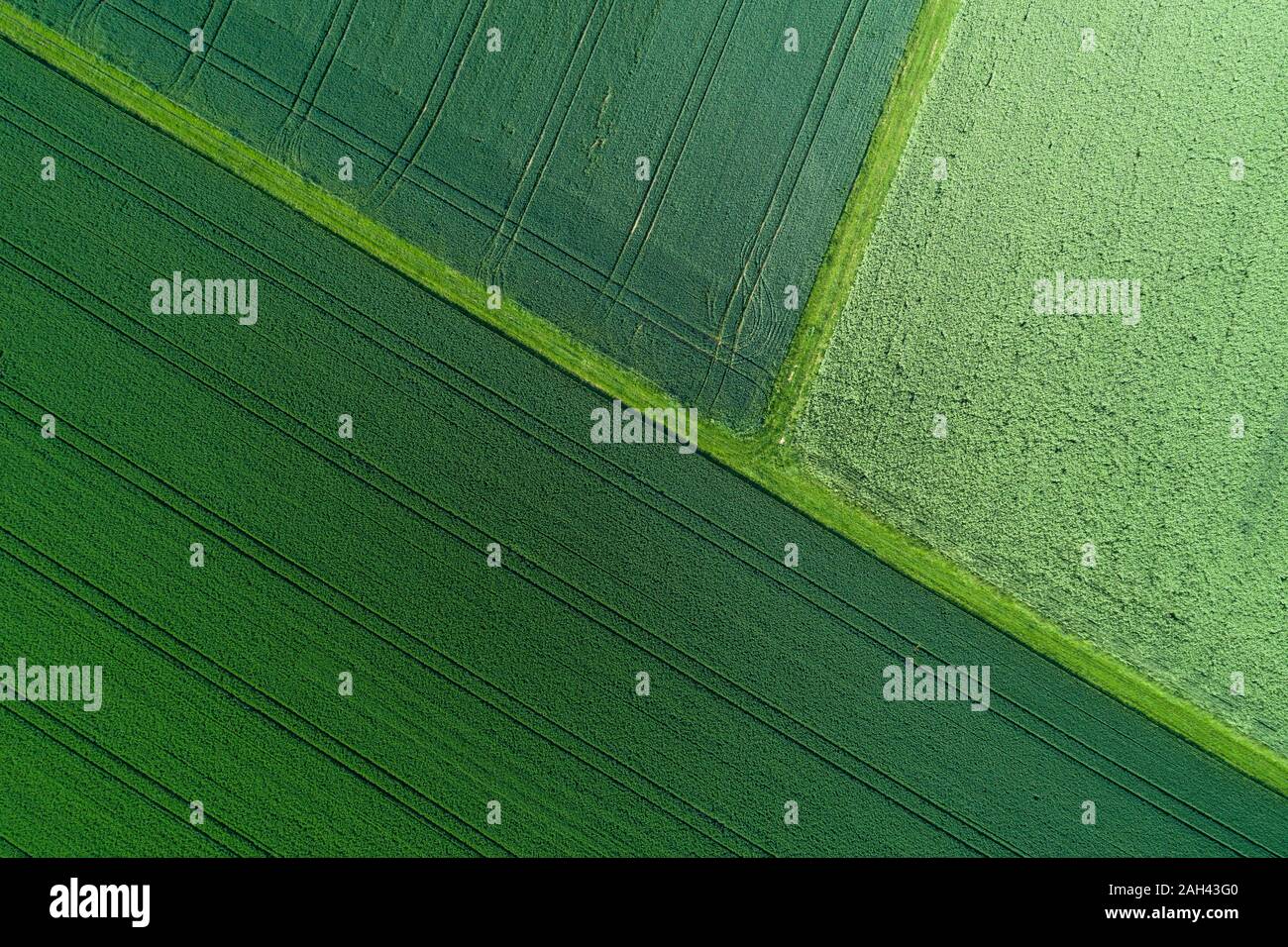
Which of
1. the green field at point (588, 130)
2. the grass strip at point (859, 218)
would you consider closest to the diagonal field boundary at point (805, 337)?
the grass strip at point (859, 218)

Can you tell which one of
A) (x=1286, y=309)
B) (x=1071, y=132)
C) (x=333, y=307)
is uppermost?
(x=1071, y=132)

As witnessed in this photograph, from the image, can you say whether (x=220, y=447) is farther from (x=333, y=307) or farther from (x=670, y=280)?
(x=670, y=280)

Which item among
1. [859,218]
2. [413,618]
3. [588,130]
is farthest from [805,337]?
[413,618]

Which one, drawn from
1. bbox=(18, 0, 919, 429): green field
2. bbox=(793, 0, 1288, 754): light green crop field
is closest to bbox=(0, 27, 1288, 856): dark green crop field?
bbox=(18, 0, 919, 429): green field

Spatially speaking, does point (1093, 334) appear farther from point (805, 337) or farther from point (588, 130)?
point (588, 130)

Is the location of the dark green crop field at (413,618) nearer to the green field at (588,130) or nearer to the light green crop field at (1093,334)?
the green field at (588,130)
